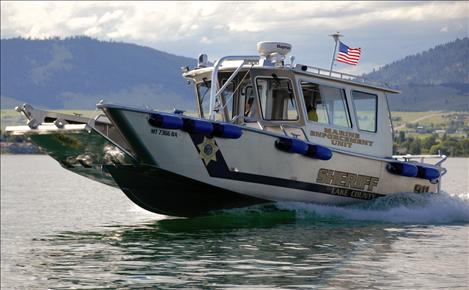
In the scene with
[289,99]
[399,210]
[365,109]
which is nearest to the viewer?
[289,99]

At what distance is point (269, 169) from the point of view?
63.1 ft

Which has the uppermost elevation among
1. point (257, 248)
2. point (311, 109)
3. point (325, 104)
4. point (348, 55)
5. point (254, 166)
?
point (348, 55)

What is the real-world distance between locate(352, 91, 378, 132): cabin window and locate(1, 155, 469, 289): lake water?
6.02 feet

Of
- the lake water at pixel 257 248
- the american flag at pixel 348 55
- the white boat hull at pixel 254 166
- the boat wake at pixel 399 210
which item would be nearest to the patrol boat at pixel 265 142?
the white boat hull at pixel 254 166

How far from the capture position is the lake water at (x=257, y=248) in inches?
504

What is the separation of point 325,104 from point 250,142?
2671 millimetres

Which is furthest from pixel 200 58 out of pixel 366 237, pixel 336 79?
pixel 366 237

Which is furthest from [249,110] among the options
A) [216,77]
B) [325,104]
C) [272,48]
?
[325,104]

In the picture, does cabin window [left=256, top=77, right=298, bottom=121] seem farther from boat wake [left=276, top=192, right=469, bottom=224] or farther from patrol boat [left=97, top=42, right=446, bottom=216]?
boat wake [left=276, top=192, right=469, bottom=224]

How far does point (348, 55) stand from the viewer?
2205 cm

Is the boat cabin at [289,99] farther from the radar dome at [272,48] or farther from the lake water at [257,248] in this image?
the lake water at [257,248]

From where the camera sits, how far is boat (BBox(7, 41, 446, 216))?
18.0m

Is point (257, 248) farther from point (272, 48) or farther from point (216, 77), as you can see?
point (272, 48)

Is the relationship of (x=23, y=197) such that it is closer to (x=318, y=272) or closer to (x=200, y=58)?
(x=200, y=58)
